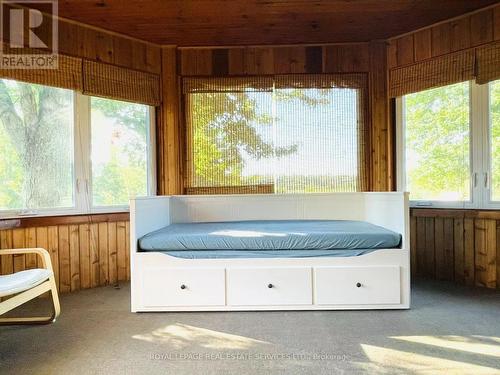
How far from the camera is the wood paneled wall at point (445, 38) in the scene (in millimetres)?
2506

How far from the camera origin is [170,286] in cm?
215

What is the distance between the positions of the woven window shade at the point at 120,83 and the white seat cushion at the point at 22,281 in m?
1.53

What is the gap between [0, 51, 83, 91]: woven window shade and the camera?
2396 millimetres

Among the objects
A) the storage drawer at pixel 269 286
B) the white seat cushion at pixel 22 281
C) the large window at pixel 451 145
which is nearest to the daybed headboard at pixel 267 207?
the large window at pixel 451 145

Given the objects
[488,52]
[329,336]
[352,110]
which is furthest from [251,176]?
[488,52]

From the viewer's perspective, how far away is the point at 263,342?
1.73 meters

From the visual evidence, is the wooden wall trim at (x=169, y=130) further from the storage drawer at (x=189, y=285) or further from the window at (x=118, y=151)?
the storage drawer at (x=189, y=285)

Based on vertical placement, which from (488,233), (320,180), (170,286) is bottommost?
(170,286)

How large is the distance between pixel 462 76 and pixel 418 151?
69 cm

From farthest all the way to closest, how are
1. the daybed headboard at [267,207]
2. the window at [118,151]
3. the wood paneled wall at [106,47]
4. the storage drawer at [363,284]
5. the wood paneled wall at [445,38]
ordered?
the daybed headboard at [267,207]
the window at [118,151]
the wood paneled wall at [106,47]
the wood paneled wall at [445,38]
the storage drawer at [363,284]

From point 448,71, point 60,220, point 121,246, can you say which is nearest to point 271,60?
point 448,71

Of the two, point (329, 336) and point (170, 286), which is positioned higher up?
point (170, 286)

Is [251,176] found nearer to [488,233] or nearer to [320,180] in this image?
[320,180]

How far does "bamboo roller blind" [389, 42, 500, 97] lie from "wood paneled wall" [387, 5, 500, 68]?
58 mm
